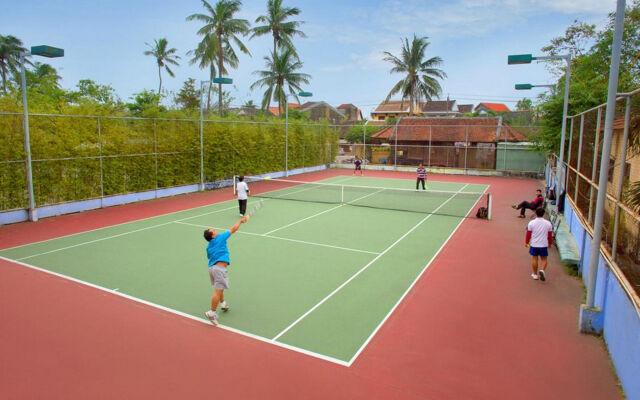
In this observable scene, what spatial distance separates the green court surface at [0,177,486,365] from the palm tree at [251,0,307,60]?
87.5 feet

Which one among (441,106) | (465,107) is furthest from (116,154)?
(465,107)

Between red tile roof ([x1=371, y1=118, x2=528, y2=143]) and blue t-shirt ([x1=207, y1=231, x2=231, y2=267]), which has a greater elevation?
red tile roof ([x1=371, y1=118, x2=528, y2=143])

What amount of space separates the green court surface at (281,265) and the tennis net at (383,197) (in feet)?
5.70

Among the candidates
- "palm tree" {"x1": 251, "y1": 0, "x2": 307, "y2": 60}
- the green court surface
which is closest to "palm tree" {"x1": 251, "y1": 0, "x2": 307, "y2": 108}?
"palm tree" {"x1": 251, "y1": 0, "x2": 307, "y2": 60}

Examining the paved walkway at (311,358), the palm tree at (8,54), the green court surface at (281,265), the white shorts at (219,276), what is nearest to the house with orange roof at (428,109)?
the palm tree at (8,54)

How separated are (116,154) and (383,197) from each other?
12.3 metres

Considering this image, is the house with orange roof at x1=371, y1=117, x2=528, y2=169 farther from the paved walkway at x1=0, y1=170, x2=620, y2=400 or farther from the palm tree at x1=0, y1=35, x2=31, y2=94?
the palm tree at x1=0, y1=35, x2=31, y2=94

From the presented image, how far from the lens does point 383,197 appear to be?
21703mm

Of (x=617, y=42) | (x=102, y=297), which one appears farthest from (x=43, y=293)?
(x=617, y=42)

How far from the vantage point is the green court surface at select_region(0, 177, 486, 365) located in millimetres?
7629

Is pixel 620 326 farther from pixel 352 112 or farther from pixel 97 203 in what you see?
pixel 352 112

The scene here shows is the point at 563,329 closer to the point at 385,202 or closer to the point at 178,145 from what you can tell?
the point at 385,202

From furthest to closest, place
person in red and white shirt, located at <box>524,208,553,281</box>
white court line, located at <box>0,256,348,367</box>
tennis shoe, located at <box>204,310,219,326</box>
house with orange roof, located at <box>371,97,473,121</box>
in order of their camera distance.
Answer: house with orange roof, located at <box>371,97,473,121</box> < person in red and white shirt, located at <box>524,208,553,281</box> < tennis shoe, located at <box>204,310,219,326</box> < white court line, located at <box>0,256,348,367</box>

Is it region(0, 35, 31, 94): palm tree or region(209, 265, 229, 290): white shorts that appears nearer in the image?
region(209, 265, 229, 290): white shorts
